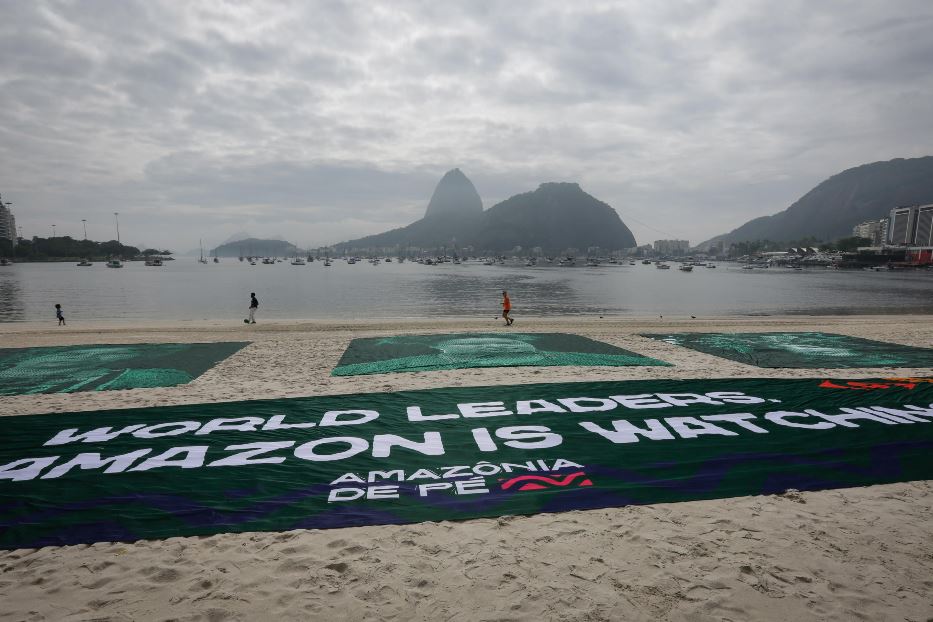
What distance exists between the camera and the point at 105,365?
12.4 m

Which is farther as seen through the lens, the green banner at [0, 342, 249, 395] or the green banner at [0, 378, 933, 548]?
the green banner at [0, 342, 249, 395]

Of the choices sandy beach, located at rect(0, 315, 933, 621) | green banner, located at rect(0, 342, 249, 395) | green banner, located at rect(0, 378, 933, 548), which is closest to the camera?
sandy beach, located at rect(0, 315, 933, 621)

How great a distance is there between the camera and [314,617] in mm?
3539

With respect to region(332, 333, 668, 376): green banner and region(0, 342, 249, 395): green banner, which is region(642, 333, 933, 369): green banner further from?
region(0, 342, 249, 395): green banner

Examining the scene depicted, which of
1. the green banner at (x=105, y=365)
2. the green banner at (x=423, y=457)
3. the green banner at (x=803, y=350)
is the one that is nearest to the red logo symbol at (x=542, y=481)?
the green banner at (x=423, y=457)

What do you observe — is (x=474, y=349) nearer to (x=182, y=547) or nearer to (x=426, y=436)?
(x=426, y=436)

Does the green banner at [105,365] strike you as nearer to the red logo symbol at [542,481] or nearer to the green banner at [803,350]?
the red logo symbol at [542,481]

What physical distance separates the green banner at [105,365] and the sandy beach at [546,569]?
748 cm

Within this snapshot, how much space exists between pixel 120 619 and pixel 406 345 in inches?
464

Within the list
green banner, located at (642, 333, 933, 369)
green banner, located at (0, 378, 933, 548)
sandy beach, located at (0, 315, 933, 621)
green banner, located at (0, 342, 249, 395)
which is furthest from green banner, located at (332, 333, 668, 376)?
sandy beach, located at (0, 315, 933, 621)

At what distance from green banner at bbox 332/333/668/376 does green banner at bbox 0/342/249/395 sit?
3.97 meters

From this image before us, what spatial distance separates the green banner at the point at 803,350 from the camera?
40.7 ft

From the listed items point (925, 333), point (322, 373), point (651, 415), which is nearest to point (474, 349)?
point (322, 373)

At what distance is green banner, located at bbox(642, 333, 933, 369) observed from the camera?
12414mm
